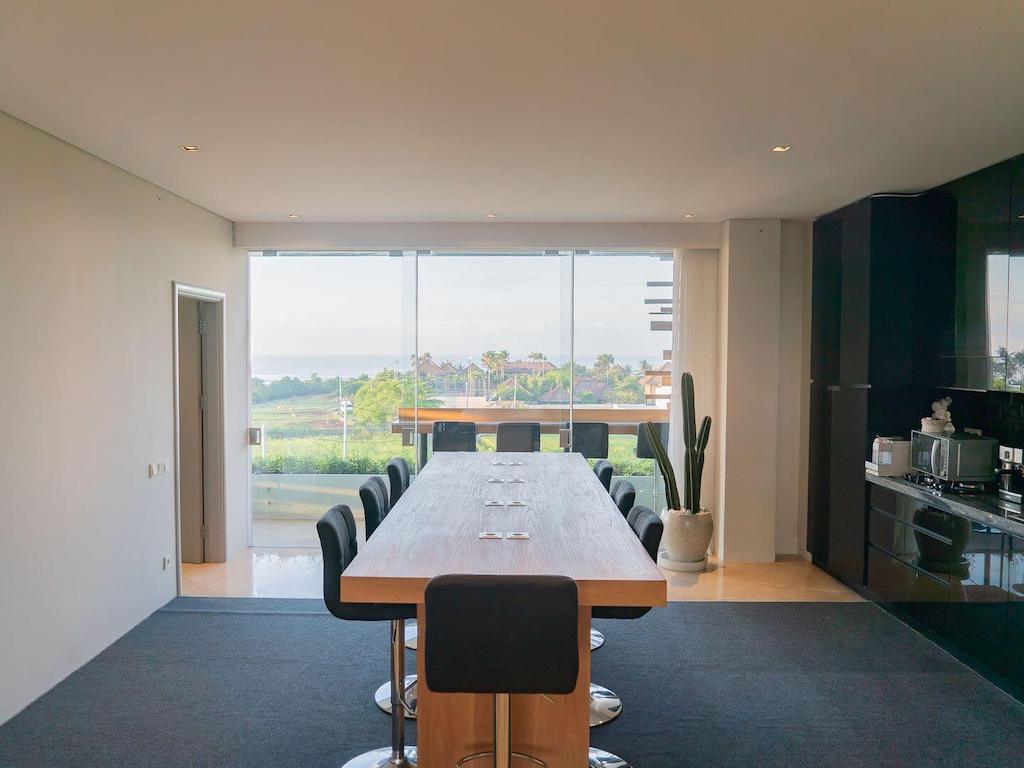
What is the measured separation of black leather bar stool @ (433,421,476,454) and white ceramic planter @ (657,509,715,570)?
1.58 meters

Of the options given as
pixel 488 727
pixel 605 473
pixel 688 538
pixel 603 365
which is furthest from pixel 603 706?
pixel 603 365

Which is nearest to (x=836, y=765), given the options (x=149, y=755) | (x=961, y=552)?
(x=961, y=552)

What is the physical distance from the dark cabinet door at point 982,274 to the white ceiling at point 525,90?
18 centimetres

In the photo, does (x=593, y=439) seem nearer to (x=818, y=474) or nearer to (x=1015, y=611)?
(x=818, y=474)

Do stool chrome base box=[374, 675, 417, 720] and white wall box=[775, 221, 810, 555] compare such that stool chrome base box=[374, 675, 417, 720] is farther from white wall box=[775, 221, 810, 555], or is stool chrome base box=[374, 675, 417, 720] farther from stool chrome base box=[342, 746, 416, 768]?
white wall box=[775, 221, 810, 555]

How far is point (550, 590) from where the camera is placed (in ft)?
7.42

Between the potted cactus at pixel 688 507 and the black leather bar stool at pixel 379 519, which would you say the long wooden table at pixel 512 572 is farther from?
the potted cactus at pixel 688 507

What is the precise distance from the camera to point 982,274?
4281 mm

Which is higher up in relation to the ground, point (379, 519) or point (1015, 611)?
point (379, 519)

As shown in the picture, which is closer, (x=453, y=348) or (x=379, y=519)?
(x=379, y=519)

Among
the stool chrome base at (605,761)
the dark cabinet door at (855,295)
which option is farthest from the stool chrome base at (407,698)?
the dark cabinet door at (855,295)

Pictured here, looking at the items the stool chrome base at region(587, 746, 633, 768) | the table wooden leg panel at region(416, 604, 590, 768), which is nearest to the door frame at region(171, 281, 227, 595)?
the table wooden leg panel at region(416, 604, 590, 768)

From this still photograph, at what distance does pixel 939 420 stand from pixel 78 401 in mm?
4680

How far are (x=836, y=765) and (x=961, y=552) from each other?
1.56m
